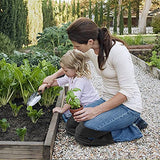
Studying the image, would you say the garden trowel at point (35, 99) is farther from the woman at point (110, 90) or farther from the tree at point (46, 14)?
the tree at point (46, 14)

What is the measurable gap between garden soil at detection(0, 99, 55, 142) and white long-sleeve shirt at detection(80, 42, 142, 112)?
2.66 feet

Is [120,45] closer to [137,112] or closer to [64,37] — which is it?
[137,112]

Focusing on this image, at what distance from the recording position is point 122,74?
2.20 m

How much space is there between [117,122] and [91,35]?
0.83m

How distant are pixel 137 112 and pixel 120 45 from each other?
0.66 meters

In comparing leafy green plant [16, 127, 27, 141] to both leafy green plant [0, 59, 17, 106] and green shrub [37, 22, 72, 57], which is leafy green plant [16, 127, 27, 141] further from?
green shrub [37, 22, 72, 57]

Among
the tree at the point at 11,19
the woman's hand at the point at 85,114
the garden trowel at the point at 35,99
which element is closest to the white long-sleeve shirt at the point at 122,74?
the woman's hand at the point at 85,114

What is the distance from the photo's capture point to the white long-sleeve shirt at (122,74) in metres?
2.20

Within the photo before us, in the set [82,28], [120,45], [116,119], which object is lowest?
[116,119]

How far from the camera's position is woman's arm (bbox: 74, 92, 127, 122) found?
2.21 metres

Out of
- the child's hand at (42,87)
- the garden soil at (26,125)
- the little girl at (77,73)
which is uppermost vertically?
the little girl at (77,73)

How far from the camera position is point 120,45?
2291 mm

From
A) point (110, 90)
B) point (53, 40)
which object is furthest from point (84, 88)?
point (53, 40)

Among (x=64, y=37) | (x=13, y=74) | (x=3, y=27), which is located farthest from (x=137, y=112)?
(x=3, y=27)
